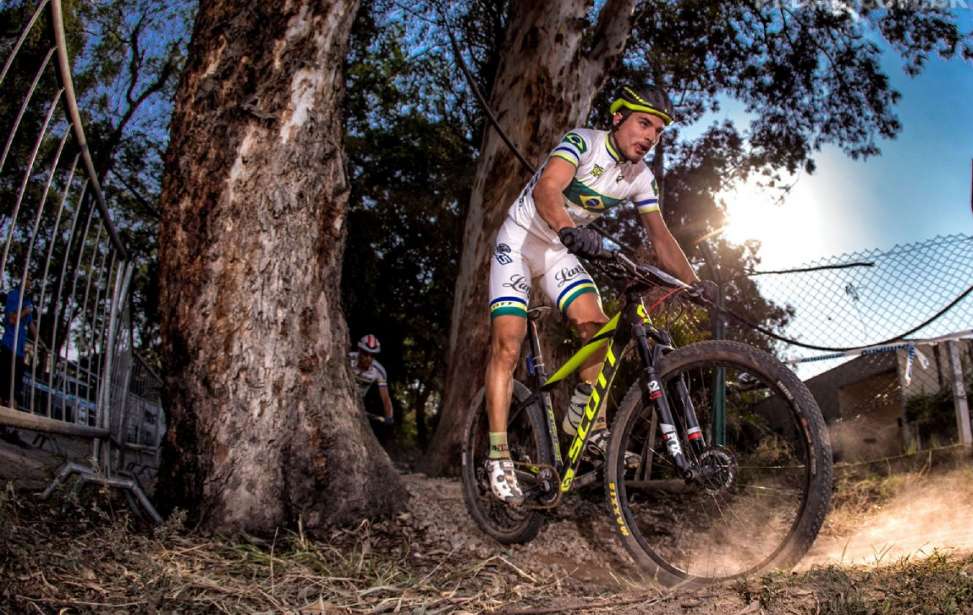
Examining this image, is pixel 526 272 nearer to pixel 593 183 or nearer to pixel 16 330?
pixel 593 183

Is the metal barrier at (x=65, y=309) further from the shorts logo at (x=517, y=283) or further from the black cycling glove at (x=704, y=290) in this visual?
the black cycling glove at (x=704, y=290)

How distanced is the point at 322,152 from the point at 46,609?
8.10 ft

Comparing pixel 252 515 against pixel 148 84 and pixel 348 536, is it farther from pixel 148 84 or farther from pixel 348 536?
pixel 148 84

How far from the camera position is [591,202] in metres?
4.13

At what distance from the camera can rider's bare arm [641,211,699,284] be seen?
13.1ft

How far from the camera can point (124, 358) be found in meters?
4.93

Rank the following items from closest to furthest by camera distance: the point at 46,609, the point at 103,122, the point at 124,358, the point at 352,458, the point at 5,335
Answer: the point at 46,609
the point at 5,335
the point at 352,458
the point at 124,358
the point at 103,122

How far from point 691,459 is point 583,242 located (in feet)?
3.23

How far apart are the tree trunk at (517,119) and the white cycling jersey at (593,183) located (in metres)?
2.29

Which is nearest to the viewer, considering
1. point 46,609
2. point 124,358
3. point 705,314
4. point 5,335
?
point 46,609

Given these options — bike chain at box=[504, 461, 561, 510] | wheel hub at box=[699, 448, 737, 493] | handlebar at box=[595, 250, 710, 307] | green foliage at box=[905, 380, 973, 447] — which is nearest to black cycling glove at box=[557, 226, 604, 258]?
handlebar at box=[595, 250, 710, 307]

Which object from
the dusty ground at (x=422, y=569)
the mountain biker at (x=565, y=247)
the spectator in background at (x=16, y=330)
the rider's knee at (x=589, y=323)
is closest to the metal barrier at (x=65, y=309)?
the spectator in background at (x=16, y=330)

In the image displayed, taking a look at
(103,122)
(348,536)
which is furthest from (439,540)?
(103,122)

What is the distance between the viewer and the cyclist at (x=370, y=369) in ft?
34.2
